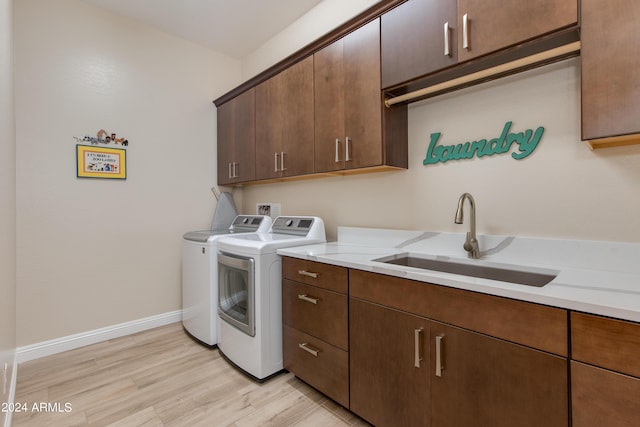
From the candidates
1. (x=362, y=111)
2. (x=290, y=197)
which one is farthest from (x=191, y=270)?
(x=362, y=111)

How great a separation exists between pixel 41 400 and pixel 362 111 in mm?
2603

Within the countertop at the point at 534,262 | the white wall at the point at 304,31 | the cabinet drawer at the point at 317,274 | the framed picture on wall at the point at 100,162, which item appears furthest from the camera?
the framed picture on wall at the point at 100,162

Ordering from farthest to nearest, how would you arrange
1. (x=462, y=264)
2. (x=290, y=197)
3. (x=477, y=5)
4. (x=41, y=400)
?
(x=290, y=197) < (x=41, y=400) < (x=462, y=264) < (x=477, y=5)

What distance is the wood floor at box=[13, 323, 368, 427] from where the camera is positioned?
1561 millimetres

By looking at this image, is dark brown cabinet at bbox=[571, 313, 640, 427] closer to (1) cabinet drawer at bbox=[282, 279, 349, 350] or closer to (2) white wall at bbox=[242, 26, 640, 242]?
(2) white wall at bbox=[242, 26, 640, 242]

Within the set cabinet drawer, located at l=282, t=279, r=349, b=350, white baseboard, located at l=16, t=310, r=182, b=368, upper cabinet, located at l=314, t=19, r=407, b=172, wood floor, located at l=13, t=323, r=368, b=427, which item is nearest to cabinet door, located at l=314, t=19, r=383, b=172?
upper cabinet, located at l=314, t=19, r=407, b=172

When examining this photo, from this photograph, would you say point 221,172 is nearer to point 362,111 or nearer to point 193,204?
point 193,204

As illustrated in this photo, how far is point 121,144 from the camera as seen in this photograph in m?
2.60

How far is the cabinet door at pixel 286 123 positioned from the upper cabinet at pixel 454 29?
0.68 metres

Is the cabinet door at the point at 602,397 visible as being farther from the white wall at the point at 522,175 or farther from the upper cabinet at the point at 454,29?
the upper cabinet at the point at 454,29

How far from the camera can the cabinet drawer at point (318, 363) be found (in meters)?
1.53

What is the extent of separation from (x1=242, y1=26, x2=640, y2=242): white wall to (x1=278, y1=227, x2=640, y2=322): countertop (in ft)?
0.19

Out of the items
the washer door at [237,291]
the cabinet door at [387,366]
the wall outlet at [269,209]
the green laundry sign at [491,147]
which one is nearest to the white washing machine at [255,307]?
the washer door at [237,291]

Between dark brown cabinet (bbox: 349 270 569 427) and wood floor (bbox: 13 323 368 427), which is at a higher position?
dark brown cabinet (bbox: 349 270 569 427)
